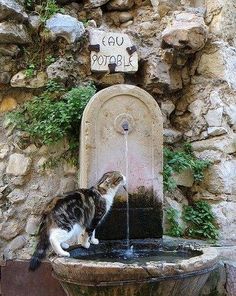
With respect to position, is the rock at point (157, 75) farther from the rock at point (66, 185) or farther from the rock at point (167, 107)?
the rock at point (66, 185)

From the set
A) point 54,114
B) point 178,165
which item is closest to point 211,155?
→ point 178,165

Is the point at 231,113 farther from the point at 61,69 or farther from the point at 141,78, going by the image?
the point at 61,69

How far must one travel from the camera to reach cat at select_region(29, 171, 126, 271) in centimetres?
266

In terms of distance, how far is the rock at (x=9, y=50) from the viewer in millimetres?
3594

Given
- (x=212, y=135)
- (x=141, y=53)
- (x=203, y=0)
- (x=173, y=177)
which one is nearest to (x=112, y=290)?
(x=173, y=177)

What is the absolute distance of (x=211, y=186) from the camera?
3.98m

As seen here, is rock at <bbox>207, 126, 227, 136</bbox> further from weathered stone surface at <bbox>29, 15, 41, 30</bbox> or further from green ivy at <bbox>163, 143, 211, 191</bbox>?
weathered stone surface at <bbox>29, 15, 41, 30</bbox>

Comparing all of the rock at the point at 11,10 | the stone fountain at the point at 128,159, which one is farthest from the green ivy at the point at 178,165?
the rock at the point at 11,10

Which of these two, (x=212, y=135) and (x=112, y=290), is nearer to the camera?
(x=112, y=290)

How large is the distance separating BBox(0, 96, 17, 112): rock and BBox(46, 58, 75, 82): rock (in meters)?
0.40

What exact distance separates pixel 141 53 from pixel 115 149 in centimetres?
120

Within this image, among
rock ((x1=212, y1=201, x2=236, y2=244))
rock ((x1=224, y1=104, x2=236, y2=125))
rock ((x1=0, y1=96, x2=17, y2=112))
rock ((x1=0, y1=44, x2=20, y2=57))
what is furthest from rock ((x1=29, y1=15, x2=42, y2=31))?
rock ((x1=212, y1=201, x2=236, y2=244))

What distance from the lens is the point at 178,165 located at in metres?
3.91

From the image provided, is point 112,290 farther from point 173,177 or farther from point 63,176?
point 173,177
